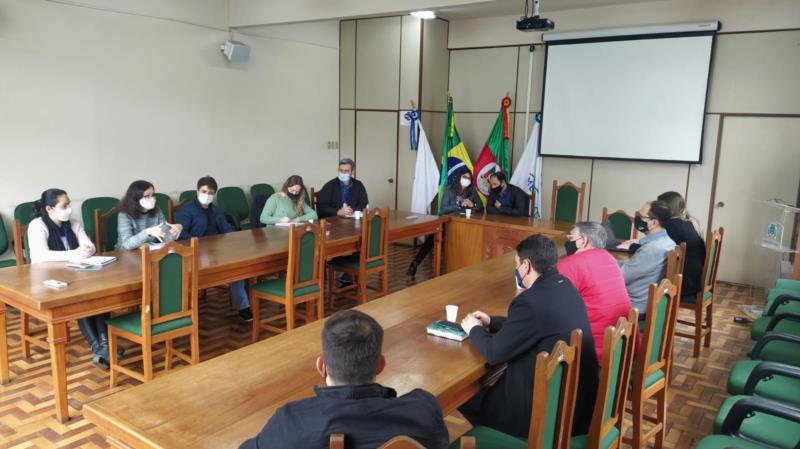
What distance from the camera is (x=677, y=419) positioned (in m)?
3.37

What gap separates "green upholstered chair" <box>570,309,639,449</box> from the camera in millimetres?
2080

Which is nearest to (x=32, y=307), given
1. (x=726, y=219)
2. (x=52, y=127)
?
(x=52, y=127)

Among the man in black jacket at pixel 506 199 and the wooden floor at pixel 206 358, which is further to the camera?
the man in black jacket at pixel 506 199

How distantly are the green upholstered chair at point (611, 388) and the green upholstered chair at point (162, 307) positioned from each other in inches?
94.0

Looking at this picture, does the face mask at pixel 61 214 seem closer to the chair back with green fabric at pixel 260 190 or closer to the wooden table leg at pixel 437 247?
the chair back with green fabric at pixel 260 190

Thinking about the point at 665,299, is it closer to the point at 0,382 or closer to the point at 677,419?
the point at 677,419

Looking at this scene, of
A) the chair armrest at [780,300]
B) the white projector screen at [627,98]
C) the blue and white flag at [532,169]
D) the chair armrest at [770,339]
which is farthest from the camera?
the blue and white flag at [532,169]

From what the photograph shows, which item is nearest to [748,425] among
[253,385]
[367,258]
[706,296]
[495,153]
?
[253,385]

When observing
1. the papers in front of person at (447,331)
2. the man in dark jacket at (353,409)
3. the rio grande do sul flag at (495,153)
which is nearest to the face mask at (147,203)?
the papers in front of person at (447,331)

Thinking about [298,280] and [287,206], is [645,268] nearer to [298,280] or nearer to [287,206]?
[298,280]

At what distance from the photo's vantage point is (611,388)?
2219 millimetres

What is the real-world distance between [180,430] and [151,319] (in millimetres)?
1823

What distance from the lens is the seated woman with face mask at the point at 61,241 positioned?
3750 millimetres

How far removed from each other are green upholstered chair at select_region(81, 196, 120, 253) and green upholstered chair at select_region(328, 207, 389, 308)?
188 cm
